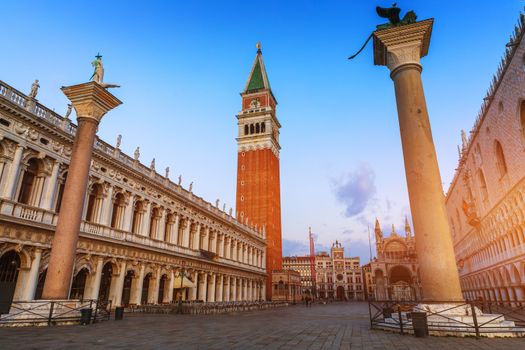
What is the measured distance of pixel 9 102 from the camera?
1822cm

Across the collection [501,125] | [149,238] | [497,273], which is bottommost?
[497,273]

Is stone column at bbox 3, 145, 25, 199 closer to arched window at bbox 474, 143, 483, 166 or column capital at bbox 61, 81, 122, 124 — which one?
column capital at bbox 61, 81, 122, 124

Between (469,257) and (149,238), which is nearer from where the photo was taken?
(149,238)

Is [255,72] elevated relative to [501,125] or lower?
elevated

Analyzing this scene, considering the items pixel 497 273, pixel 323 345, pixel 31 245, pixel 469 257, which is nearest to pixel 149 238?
pixel 31 245

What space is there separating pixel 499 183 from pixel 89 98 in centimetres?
3318

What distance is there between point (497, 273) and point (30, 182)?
42.8 meters

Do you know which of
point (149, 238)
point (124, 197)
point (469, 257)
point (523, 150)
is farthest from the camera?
point (469, 257)

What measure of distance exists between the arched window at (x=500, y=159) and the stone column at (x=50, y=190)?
35153 mm

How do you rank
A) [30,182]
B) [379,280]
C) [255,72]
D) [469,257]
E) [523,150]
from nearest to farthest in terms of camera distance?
[30,182] → [523,150] → [469,257] → [255,72] → [379,280]

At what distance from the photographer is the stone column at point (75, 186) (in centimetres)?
1319

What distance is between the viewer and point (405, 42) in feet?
42.0

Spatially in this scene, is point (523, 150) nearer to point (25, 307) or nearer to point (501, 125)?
point (501, 125)

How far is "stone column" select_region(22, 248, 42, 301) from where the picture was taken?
18.3 metres
